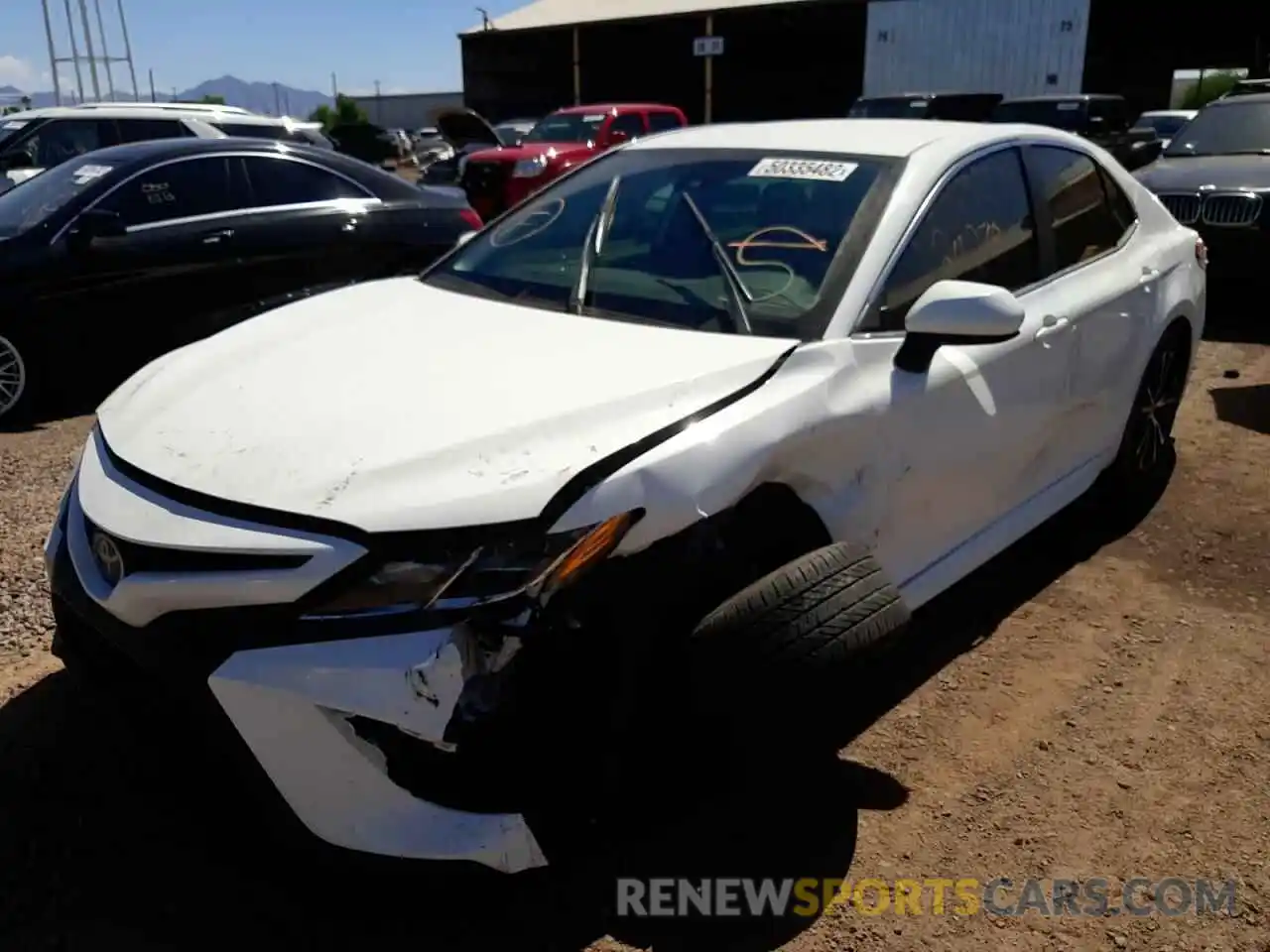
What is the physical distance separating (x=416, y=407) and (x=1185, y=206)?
773cm

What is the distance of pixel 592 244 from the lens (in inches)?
134

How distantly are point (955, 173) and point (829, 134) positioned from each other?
1.45ft

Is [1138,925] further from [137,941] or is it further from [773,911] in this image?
[137,941]

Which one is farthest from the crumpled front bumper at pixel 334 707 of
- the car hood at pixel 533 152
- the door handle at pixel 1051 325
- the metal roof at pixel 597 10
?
the metal roof at pixel 597 10

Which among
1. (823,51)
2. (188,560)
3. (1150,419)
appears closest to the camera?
(188,560)

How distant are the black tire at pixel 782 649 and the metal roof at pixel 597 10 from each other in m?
31.0

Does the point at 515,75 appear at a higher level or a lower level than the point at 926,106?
higher

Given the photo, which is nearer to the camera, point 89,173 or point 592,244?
point 592,244

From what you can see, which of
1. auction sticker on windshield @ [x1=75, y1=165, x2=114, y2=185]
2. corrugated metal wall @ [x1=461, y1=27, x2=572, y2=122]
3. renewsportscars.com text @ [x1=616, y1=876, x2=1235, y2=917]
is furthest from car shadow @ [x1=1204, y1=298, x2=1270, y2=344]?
corrugated metal wall @ [x1=461, y1=27, x2=572, y2=122]

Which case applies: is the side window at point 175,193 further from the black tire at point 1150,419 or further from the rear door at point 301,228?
the black tire at point 1150,419

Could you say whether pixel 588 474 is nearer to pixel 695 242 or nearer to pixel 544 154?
pixel 695 242

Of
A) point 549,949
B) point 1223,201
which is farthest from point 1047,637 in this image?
point 1223,201

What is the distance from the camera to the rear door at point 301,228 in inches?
259

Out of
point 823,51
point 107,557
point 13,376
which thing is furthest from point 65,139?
point 823,51
